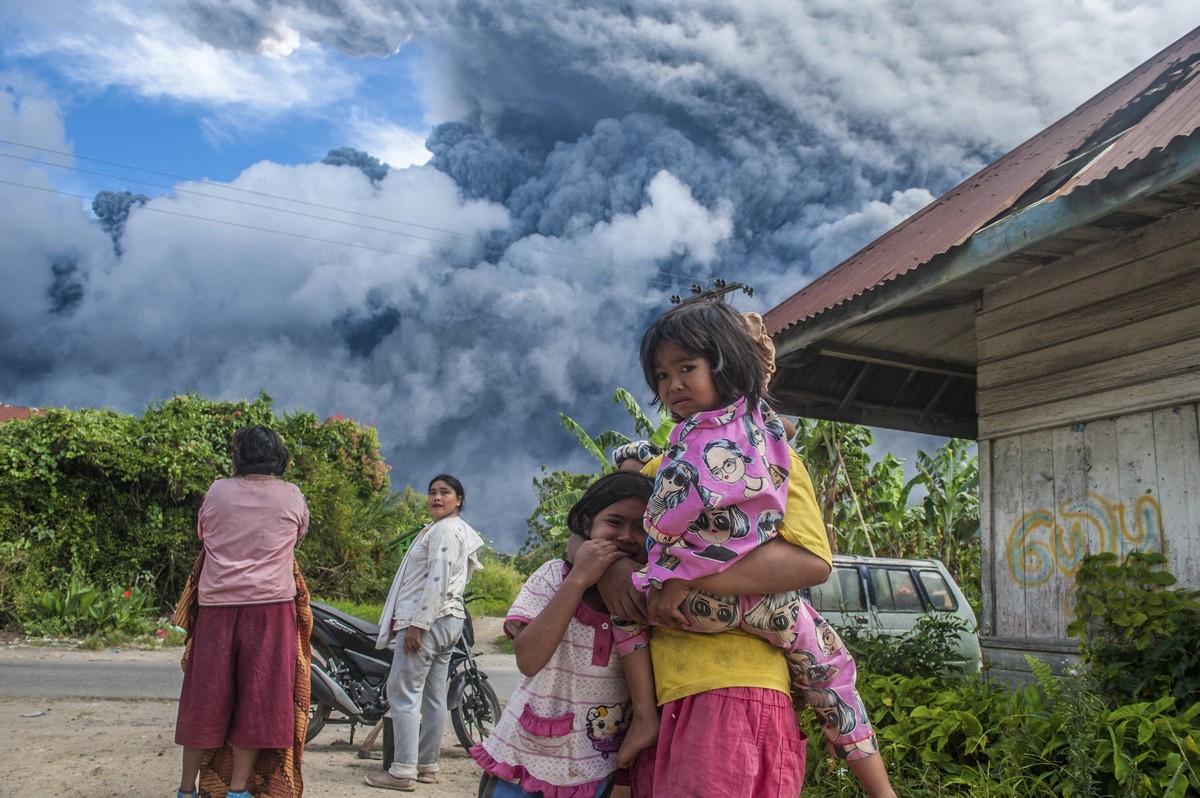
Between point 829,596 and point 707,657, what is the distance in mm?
8705

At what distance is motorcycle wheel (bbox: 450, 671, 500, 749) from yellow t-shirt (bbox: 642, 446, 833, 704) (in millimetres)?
4771

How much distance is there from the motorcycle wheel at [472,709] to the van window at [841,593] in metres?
4.47

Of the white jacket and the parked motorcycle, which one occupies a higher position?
the white jacket

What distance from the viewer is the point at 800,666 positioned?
198cm

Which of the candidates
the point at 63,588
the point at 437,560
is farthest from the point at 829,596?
the point at 63,588

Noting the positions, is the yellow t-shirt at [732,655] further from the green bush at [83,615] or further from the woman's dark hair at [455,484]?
the green bush at [83,615]

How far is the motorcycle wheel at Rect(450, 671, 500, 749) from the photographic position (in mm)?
6379

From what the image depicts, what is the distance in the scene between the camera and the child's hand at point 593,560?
1981 millimetres

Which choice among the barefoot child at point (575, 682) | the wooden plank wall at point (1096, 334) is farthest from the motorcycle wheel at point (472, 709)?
the barefoot child at point (575, 682)

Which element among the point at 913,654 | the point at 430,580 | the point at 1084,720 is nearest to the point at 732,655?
the point at 1084,720

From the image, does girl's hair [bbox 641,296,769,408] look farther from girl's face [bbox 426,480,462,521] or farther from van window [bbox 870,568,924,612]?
van window [bbox 870,568,924,612]

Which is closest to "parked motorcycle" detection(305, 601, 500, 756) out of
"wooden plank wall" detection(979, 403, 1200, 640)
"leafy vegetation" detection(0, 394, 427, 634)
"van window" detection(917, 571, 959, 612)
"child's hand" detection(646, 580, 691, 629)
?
"wooden plank wall" detection(979, 403, 1200, 640)

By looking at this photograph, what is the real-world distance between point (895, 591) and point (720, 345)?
9.64 m

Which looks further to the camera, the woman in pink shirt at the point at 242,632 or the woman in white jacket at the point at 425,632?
the woman in white jacket at the point at 425,632
